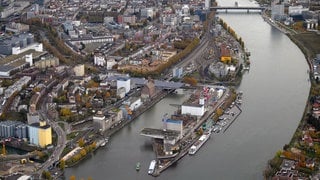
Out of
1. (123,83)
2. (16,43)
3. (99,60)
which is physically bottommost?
(123,83)

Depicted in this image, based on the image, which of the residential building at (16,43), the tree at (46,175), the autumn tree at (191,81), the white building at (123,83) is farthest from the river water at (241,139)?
the residential building at (16,43)

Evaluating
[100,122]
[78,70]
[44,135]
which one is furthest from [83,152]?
[78,70]

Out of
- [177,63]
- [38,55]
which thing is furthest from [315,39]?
[38,55]

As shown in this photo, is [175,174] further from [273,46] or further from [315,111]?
[273,46]

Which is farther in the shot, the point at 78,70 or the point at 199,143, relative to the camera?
the point at 78,70

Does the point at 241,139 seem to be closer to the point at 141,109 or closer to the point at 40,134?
the point at 141,109

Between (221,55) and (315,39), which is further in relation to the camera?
(315,39)

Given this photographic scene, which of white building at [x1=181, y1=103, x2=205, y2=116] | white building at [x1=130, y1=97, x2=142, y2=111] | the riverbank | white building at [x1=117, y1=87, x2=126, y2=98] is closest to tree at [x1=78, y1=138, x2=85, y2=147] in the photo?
white building at [x1=130, y1=97, x2=142, y2=111]
